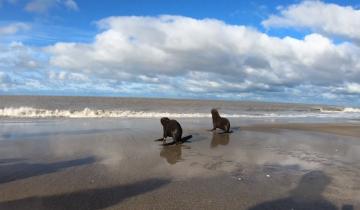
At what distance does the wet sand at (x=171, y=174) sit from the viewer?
6.77m

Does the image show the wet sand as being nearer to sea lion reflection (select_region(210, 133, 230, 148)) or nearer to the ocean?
sea lion reflection (select_region(210, 133, 230, 148))

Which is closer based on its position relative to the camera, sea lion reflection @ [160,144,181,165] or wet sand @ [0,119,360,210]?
wet sand @ [0,119,360,210]

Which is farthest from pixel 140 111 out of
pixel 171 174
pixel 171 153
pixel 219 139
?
pixel 171 174

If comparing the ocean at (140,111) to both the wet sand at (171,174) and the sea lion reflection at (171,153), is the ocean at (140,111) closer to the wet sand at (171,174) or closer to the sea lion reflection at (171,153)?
the wet sand at (171,174)

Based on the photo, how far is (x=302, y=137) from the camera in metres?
16.5

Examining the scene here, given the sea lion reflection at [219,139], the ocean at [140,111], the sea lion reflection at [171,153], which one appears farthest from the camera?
the ocean at [140,111]

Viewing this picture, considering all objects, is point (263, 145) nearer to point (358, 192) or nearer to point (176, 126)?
point (176, 126)

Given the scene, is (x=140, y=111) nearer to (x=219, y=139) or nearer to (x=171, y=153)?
(x=219, y=139)

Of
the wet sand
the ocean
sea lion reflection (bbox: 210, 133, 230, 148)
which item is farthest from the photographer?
the ocean

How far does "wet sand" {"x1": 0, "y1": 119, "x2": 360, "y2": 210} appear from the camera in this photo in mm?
6766

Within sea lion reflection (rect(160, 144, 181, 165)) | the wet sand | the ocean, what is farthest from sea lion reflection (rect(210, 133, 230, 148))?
the ocean

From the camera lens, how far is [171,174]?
28.3 ft

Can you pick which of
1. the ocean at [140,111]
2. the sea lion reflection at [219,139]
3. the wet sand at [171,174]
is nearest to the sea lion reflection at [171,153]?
the wet sand at [171,174]

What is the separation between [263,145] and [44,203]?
8.67 m
